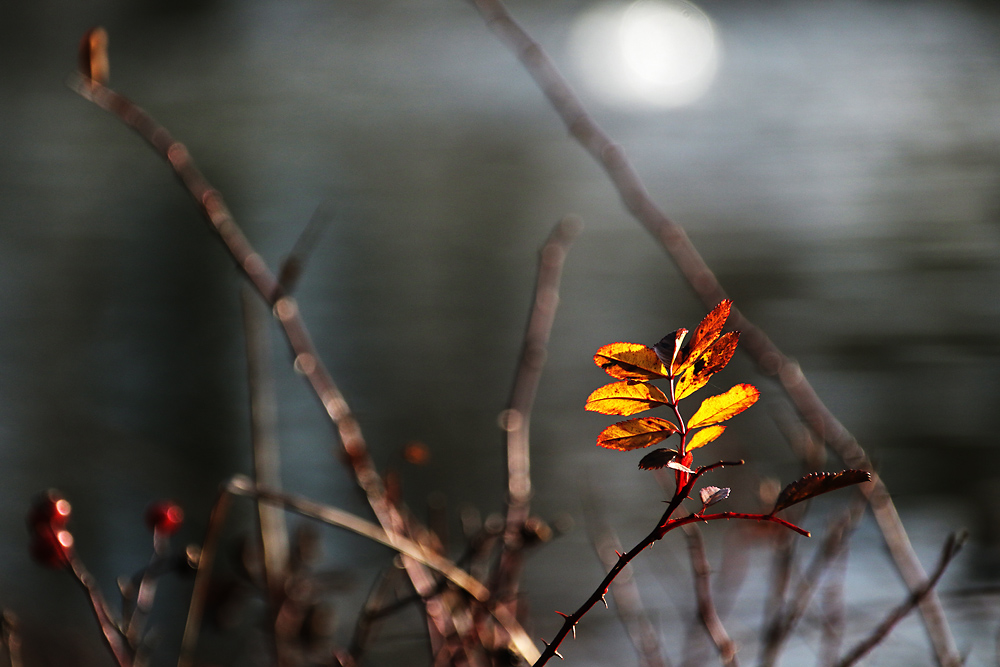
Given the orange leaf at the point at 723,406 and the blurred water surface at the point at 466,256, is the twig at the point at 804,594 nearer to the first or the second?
the blurred water surface at the point at 466,256

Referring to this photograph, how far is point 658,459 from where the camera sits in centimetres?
28

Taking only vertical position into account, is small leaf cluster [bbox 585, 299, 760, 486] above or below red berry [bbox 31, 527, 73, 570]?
above

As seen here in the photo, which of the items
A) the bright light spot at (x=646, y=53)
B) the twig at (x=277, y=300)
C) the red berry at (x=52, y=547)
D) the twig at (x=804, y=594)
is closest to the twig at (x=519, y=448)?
the twig at (x=277, y=300)

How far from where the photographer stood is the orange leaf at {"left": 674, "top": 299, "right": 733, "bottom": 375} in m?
0.28

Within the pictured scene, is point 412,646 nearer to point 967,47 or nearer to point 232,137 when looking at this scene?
point 232,137

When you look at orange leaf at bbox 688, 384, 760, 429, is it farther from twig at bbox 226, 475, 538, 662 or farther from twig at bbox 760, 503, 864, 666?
twig at bbox 760, 503, 864, 666

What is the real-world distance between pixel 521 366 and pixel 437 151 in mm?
3447

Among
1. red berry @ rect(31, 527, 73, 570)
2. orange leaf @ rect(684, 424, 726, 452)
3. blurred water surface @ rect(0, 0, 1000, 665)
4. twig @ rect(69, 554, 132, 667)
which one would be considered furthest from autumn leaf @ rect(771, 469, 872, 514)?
blurred water surface @ rect(0, 0, 1000, 665)

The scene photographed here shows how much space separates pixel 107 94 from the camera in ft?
2.22

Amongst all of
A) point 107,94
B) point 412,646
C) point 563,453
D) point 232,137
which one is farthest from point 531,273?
point 107,94

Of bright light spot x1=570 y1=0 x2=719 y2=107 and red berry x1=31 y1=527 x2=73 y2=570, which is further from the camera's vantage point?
bright light spot x1=570 y1=0 x2=719 y2=107

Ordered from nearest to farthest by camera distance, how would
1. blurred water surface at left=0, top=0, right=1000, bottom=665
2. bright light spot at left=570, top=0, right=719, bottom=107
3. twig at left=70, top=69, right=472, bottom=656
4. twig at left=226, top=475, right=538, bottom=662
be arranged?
twig at left=226, top=475, right=538, bottom=662, twig at left=70, top=69, right=472, bottom=656, blurred water surface at left=0, top=0, right=1000, bottom=665, bright light spot at left=570, top=0, right=719, bottom=107

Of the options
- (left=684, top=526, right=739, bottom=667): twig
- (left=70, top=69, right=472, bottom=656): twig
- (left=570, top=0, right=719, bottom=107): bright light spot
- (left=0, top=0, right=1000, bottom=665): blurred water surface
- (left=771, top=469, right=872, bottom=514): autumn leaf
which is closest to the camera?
(left=771, top=469, right=872, bottom=514): autumn leaf

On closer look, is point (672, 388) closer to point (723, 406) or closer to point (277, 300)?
point (723, 406)
